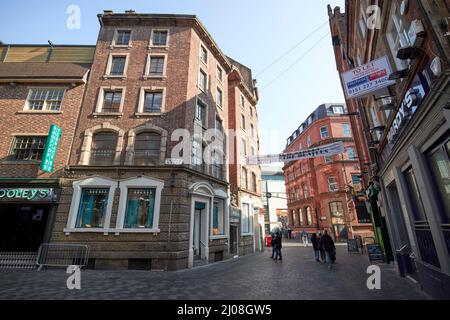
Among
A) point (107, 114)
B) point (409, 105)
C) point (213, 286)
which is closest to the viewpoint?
point (409, 105)

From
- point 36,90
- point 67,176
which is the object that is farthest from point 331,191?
point 36,90

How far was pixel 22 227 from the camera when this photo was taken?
1319cm

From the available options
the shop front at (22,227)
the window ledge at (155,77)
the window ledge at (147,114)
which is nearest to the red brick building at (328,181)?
the window ledge at (147,114)

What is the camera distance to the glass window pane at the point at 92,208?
11297mm

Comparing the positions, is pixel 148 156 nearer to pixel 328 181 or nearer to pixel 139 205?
pixel 139 205

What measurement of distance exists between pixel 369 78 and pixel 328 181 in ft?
92.8

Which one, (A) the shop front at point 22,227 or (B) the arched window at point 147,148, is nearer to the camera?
(B) the arched window at point 147,148

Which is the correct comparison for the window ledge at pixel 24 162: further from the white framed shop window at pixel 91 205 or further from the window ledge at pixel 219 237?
the window ledge at pixel 219 237

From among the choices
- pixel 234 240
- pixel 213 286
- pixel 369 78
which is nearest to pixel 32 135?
pixel 213 286

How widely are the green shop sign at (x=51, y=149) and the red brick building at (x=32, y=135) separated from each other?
1.13 ft

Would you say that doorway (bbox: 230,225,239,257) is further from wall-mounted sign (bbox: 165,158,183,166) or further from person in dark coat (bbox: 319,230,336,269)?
wall-mounted sign (bbox: 165,158,183,166)

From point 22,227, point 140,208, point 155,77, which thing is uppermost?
point 155,77

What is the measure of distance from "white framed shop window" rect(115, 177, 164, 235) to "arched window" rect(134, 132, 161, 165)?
132 centimetres

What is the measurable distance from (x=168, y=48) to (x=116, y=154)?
8750mm
